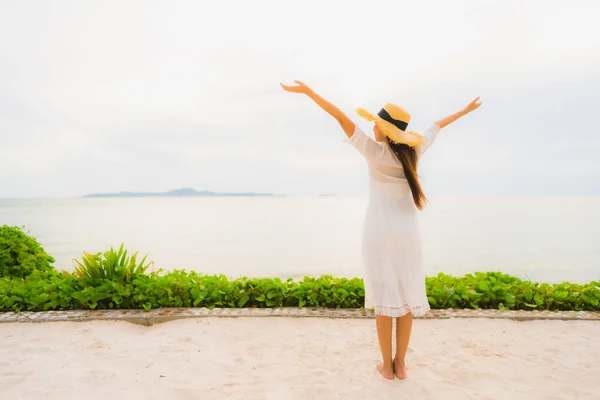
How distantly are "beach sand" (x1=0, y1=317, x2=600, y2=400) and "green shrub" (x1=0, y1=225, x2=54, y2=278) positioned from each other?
9.84 ft

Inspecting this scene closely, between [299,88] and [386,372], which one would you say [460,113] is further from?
[386,372]

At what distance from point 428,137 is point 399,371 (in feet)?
6.96

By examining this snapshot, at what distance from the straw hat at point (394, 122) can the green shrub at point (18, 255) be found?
7.07 metres

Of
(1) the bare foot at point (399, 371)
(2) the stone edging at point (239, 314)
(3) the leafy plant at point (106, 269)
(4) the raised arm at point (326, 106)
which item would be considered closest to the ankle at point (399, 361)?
(1) the bare foot at point (399, 371)

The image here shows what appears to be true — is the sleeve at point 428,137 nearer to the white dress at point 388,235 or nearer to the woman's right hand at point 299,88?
the white dress at point 388,235

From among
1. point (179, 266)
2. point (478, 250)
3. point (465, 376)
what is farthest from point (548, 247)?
point (465, 376)

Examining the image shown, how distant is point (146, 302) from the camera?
5.87 meters

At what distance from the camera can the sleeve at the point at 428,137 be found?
13.0 feet

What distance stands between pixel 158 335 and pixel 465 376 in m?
3.25

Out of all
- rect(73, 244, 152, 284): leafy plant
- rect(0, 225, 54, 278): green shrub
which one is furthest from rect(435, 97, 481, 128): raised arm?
rect(0, 225, 54, 278): green shrub

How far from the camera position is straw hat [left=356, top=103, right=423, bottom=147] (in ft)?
12.2

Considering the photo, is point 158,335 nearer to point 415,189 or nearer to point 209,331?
point 209,331

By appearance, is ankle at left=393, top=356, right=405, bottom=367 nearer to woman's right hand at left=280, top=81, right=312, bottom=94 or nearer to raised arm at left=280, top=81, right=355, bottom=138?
raised arm at left=280, top=81, right=355, bottom=138

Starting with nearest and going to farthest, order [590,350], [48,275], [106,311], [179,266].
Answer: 1. [590,350]
2. [106,311]
3. [48,275]
4. [179,266]
